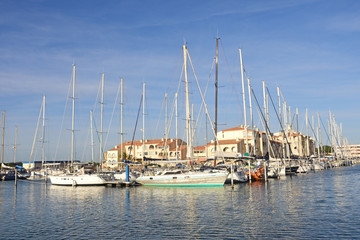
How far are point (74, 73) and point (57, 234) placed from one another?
39.7 meters

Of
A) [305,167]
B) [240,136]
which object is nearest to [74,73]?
[305,167]

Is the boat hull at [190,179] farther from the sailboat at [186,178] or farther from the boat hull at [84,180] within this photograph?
the boat hull at [84,180]

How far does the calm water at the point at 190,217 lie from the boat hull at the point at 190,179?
261 inches

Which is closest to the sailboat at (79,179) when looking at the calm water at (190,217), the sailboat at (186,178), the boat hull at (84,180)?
the boat hull at (84,180)

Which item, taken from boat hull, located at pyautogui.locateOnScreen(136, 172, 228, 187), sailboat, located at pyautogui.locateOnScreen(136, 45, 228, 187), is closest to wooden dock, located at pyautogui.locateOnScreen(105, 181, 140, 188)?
sailboat, located at pyautogui.locateOnScreen(136, 45, 228, 187)

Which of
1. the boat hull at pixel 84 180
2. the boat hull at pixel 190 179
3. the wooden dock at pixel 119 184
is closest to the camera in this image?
the boat hull at pixel 190 179

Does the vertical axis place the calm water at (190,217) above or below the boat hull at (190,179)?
below

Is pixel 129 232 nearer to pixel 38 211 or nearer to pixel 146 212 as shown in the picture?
pixel 146 212

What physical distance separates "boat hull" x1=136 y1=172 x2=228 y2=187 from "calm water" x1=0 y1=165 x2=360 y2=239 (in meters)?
6.63

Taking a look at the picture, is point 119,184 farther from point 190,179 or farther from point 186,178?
point 190,179

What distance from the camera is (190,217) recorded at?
24953 mm

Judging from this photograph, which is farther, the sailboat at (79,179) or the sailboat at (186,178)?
the sailboat at (79,179)

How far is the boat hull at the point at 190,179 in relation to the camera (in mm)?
43938

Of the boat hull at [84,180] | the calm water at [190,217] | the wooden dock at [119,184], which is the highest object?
the boat hull at [84,180]
